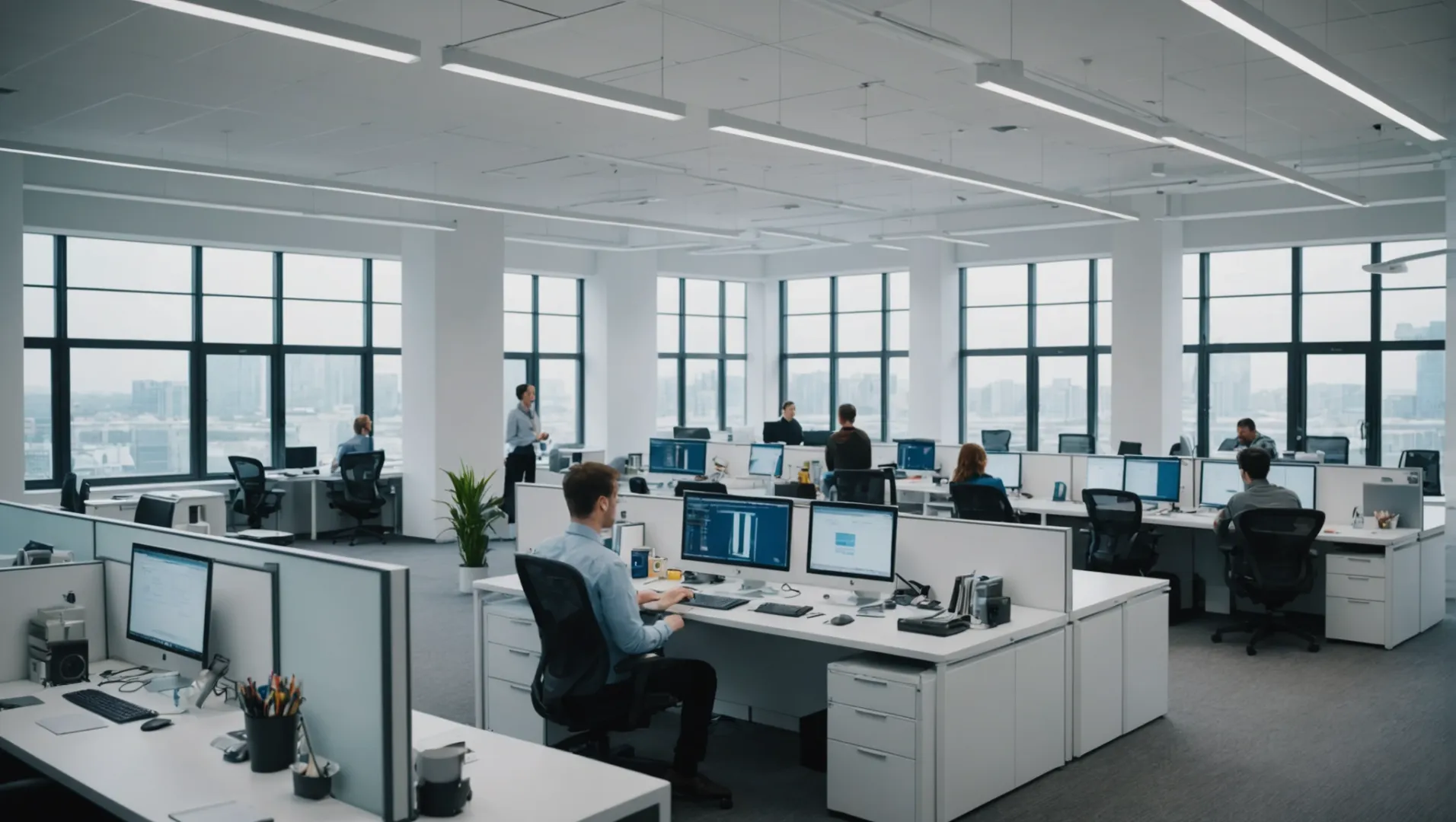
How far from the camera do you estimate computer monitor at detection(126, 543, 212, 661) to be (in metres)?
3.27

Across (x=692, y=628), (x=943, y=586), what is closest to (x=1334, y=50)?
(x=943, y=586)

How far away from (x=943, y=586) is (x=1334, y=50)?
4.21m

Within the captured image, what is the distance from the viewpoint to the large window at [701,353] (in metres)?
15.6

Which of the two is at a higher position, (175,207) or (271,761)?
(175,207)

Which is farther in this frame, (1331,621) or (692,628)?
(1331,621)

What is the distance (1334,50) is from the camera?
6.46 metres

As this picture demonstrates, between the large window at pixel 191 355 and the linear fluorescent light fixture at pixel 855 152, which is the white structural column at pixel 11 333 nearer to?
the large window at pixel 191 355

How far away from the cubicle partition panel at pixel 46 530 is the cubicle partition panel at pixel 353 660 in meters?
1.50

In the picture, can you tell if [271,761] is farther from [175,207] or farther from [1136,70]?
[175,207]

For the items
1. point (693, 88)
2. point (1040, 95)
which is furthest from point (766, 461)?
point (1040, 95)

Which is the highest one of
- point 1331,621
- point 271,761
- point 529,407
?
point 529,407

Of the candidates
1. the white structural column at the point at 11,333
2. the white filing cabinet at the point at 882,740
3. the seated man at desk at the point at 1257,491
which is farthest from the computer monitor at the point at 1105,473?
the white structural column at the point at 11,333

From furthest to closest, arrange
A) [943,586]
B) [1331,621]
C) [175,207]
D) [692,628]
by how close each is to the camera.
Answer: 1. [175,207]
2. [1331,621]
3. [692,628]
4. [943,586]

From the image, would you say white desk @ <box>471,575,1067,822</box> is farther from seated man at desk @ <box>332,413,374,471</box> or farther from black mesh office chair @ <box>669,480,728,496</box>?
seated man at desk @ <box>332,413,374,471</box>
